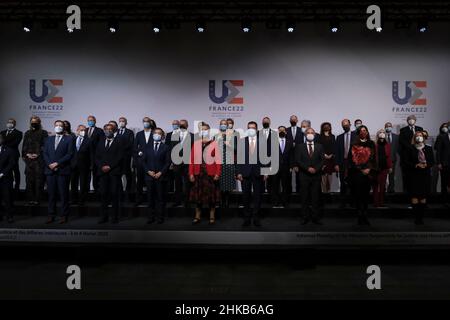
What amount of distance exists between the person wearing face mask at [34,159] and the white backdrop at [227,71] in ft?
7.88

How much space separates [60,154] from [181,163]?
2.03 metres

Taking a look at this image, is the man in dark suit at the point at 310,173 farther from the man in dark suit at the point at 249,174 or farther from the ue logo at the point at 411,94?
the ue logo at the point at 411,94

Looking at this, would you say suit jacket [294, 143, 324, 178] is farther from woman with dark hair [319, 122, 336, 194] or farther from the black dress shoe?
the black dress shoe

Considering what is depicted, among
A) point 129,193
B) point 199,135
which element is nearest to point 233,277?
point 199,135

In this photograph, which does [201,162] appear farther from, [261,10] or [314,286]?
[261,10]

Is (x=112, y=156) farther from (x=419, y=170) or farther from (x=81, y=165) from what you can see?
(x=419, y=170)

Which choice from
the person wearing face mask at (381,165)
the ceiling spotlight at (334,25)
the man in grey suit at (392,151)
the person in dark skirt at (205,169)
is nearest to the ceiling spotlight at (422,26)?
the ceiling spotlight at (334,25)

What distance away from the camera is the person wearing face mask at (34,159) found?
632cm

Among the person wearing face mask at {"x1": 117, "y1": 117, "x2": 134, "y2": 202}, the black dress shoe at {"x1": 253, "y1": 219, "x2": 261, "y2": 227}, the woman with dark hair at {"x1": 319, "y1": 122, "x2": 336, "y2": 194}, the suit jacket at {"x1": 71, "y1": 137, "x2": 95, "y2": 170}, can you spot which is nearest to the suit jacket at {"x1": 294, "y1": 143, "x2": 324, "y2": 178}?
the woman with dark hair at {"x1": 319, "y1": 122, "x2": 336, "y2": 194}

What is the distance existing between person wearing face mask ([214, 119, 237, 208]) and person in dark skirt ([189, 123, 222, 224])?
16 cm

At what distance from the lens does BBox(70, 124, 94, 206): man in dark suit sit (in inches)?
257

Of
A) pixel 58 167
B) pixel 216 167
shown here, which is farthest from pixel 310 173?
pixel 58 167

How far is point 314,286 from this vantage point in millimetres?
4344

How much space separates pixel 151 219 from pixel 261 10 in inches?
219
